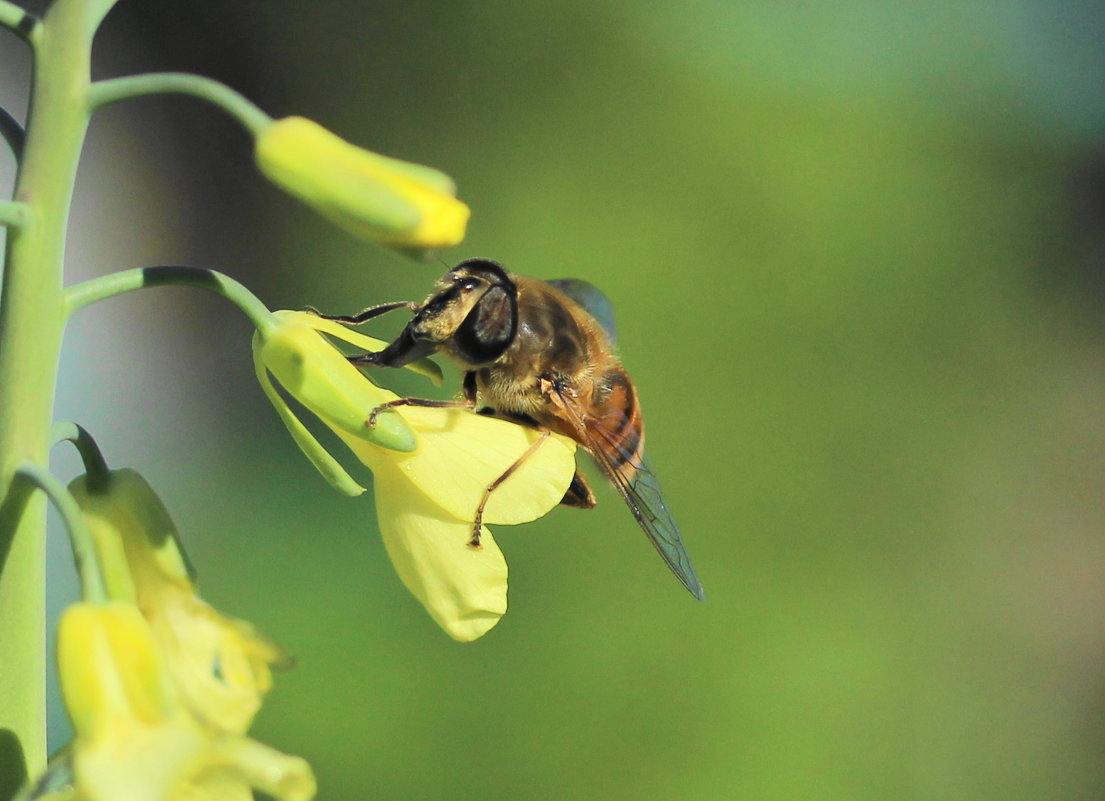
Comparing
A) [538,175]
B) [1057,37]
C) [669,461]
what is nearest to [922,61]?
[1057,37]

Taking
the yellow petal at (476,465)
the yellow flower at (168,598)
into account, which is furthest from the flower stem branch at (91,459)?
the yellow petal at (476,465)

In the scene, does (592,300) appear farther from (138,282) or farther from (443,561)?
(138,282)

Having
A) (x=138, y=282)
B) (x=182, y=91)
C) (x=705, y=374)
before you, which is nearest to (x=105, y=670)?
(x=138, y=282)

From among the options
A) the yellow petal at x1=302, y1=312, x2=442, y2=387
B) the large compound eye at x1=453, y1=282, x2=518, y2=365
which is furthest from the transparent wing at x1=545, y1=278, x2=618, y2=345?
the yellow petal at x1=302, y1=312, x2=442, y2=387

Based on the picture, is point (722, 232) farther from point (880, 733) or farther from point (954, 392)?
point (880, 733)

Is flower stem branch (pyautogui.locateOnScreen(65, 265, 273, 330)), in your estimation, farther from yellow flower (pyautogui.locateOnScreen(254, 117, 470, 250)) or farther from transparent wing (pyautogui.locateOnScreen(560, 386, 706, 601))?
transparent wing (pyautogui.locateOnScreen(560, 386, 706, 601))

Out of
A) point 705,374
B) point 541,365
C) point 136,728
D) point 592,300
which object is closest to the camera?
point 136,728
